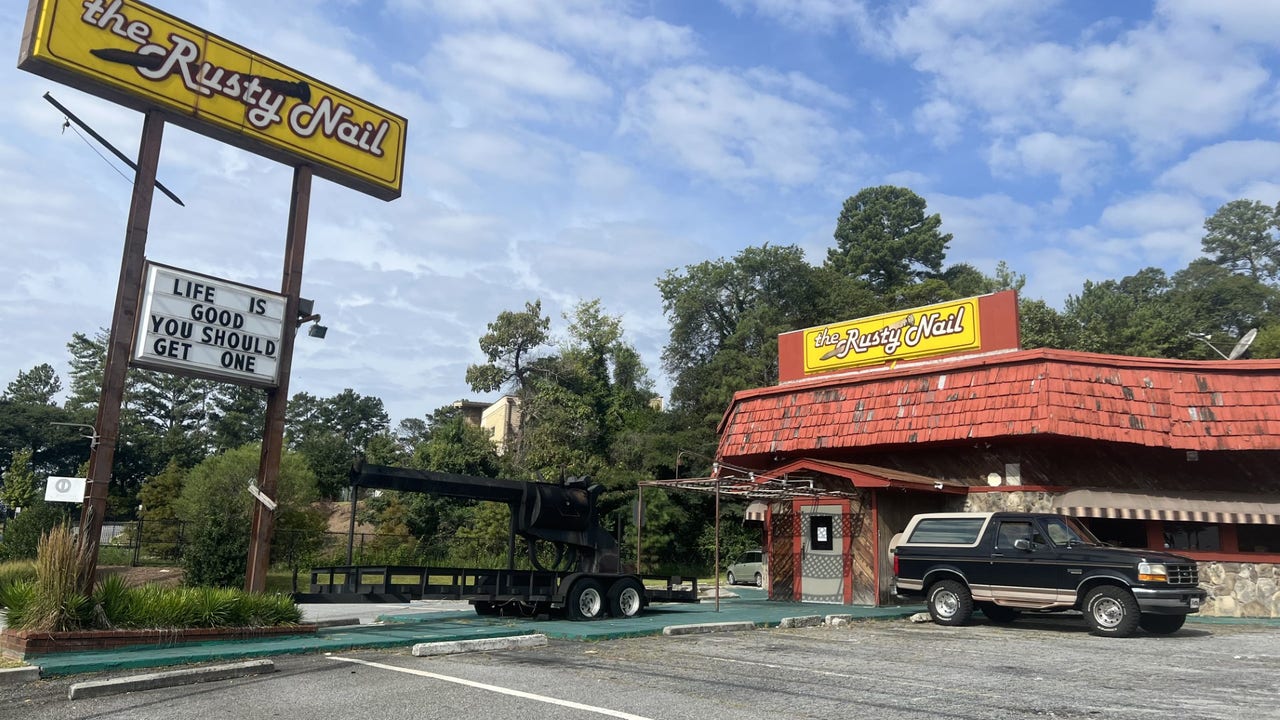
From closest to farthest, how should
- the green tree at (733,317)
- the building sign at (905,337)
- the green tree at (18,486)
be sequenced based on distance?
the building sign at (905,337) → the green tree at (18,486) → the green tree at (733,317)

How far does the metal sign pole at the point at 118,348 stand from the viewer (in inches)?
460

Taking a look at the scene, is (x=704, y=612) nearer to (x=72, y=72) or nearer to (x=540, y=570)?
(x=540, y=570)

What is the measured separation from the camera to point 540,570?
50.1 feet

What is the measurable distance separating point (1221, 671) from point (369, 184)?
1442cm

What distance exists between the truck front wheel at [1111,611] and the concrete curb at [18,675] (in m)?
14.4

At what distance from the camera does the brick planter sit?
10117 millimetres

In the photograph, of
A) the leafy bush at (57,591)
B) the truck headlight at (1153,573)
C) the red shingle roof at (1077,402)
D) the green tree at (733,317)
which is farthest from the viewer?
the green tree at (733,317)

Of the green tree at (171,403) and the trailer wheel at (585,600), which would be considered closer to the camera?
the trailer wheel at (585,600)

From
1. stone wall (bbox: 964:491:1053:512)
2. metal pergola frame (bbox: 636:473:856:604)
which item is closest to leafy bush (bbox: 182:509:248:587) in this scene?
metal pergola frame (bbox: 636:473:856:604)

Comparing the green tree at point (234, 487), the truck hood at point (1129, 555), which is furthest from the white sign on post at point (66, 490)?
the truck hood at point (1129, 555)

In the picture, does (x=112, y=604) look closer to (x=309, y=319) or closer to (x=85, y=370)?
(x=309, y=319)

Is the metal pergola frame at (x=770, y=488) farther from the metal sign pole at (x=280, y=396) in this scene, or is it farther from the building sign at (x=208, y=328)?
the building sign at (x=208, y=328)

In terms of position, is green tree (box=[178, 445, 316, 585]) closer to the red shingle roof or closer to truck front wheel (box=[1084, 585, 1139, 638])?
the red shingle roof

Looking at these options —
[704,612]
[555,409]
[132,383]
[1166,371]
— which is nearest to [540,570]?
[704,612]
